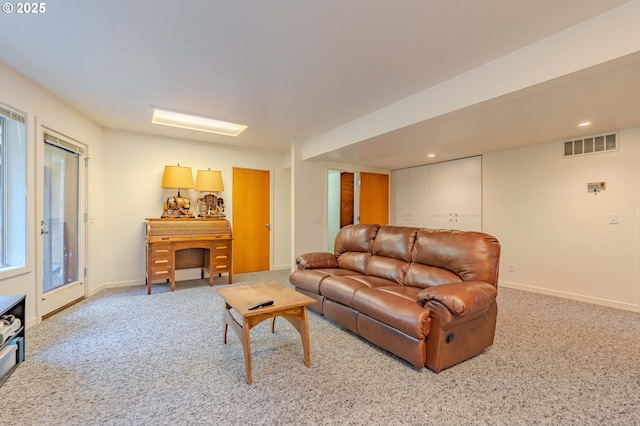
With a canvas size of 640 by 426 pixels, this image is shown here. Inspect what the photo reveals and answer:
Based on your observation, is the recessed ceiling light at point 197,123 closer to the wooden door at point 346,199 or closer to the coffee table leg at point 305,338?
the wooden door at point 346,199

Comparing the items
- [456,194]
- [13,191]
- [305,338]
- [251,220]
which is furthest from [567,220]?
[13,191]

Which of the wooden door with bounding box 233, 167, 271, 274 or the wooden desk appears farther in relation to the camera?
the wooden door with bounding box 233, 167, 271, 274

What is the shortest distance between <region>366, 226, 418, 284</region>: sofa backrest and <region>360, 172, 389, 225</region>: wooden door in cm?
275

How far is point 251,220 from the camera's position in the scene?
5336 mm

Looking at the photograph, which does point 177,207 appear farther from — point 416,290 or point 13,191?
point 416,290

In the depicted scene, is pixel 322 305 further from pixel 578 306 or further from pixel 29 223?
pixel 578 306

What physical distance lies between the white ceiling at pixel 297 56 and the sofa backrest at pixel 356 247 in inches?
56.5

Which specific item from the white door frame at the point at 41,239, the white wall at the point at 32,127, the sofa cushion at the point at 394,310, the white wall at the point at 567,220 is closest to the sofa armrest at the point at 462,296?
the sofa cushion at the point at 394,310

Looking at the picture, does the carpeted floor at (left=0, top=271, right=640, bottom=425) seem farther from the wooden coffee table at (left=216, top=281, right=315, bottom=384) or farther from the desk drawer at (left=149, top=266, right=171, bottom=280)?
the desk drawer at (left=149, top=266, right=171, bottom=280)

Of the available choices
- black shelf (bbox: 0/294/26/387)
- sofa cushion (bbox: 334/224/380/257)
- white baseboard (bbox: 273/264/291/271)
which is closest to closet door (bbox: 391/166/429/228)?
white baseboard (bbox: 273/264/291/271)

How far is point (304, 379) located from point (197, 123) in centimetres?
374

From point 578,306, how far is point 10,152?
6247 millimetres

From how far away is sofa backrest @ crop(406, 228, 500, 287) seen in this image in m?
2.29

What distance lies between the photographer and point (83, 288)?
12.1 feet
